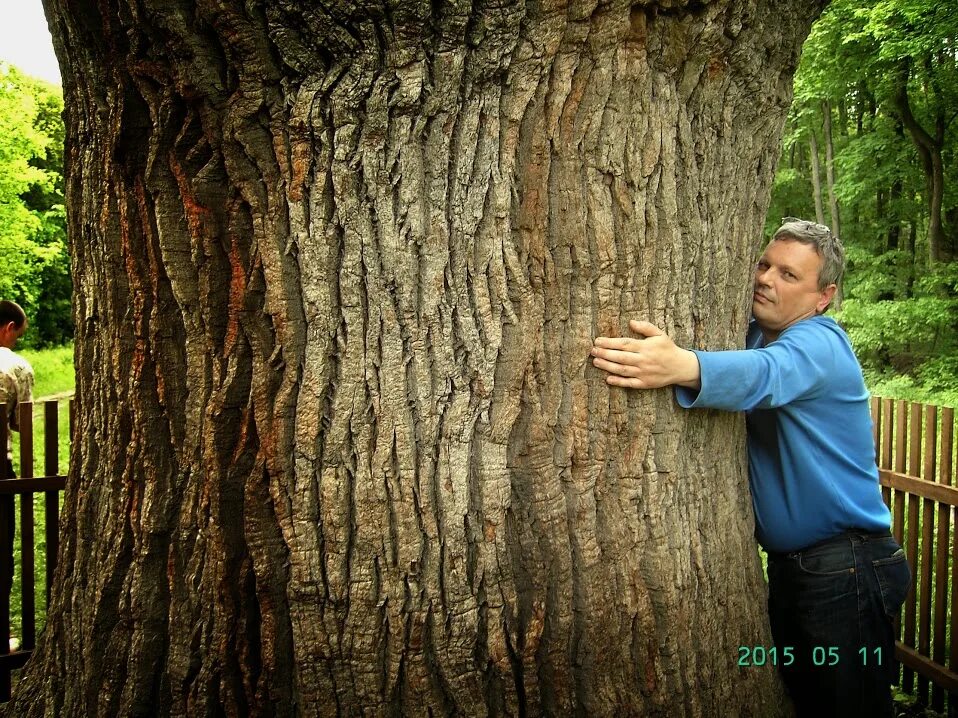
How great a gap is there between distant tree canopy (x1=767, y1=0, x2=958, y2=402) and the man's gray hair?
12425 mm

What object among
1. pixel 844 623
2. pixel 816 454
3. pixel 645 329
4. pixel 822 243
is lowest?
pixel 844 623

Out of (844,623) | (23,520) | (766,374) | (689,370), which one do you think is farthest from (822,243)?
(23,520)

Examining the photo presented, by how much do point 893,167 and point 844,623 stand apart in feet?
61.9

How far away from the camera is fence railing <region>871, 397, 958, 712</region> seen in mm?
4254

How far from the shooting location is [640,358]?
2082 millimetres

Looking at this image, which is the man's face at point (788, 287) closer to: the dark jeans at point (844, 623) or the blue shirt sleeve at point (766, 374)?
the blue shirt sleeve at point (766, 374)

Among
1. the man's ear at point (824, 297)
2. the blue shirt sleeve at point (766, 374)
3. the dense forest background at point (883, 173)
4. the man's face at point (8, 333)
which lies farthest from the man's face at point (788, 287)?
the dense forest background at point (883, 173)

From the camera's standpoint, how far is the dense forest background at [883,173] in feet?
46.1

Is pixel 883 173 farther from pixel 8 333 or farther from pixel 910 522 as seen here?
pixel 8 333

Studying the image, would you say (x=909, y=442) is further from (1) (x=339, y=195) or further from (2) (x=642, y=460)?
(1) (x=339, y=195)

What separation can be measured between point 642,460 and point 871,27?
1457 centimetres

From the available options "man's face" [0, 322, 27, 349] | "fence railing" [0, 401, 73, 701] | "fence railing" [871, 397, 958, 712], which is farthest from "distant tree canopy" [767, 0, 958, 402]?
"man's face" [0, 322, 27, 349]

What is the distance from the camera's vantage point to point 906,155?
58.9ft

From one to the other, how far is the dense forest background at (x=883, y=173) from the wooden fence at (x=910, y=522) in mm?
9550
